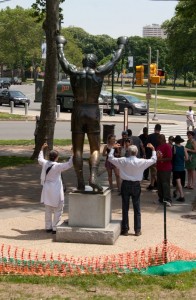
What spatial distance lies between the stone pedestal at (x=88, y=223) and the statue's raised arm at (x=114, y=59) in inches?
80.5

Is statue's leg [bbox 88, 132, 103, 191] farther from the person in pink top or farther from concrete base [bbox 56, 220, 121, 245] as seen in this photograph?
the person in pink top

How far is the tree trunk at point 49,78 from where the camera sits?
19.5 m

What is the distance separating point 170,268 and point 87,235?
2.08 m

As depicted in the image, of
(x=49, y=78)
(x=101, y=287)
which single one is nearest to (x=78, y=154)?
(x=101, y=287)

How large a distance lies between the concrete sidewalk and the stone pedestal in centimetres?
16

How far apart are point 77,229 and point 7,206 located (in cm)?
347

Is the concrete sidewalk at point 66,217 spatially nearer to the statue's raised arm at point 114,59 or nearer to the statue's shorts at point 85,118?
the statue's shorts at point 85,118

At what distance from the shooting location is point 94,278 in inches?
318

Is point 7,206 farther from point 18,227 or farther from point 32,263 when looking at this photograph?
point 32,263

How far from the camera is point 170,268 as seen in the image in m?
8.43

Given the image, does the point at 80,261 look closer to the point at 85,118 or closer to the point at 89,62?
the point at 85,118

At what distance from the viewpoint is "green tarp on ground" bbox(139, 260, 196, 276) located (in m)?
8.34

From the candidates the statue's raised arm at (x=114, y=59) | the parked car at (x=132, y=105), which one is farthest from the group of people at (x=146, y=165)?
the parked car at (x=132, y=105)

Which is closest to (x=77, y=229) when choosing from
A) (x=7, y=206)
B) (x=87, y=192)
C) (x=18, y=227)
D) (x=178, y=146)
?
(x=87, y=192)
